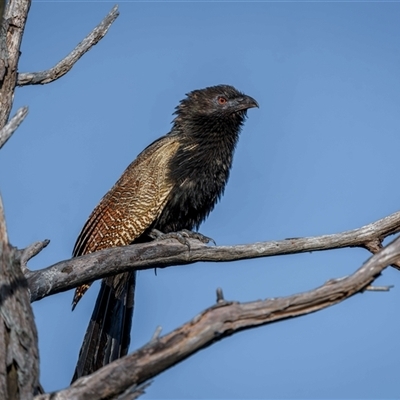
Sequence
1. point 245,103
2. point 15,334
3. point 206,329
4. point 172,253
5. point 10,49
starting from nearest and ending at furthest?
point 206,329 → point 15,334 → point 10,49 → point 172,253 → point 245,103

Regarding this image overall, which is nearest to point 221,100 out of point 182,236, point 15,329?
point 182,236

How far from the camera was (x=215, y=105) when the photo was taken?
6590 mm

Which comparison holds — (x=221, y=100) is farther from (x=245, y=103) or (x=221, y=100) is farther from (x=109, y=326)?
(x=109, y=326)

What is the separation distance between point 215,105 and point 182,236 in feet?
5.57

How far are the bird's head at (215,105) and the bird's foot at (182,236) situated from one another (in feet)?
3.46

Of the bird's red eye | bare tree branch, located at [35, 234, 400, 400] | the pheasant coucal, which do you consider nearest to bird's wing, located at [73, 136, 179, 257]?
the pheasant coucal

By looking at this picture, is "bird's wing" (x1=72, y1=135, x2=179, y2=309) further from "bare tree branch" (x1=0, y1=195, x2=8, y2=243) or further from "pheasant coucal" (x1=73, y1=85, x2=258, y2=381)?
"bare tree branch" (x1=0, y1=195, x2=8, y2=243)

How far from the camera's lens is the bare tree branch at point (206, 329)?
2.85 m

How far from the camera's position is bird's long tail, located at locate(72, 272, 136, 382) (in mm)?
5051

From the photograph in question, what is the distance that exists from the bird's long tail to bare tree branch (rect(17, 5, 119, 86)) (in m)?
1.49

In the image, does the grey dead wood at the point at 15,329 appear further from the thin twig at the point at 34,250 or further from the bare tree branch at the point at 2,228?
the thin twig at the point at 34,250

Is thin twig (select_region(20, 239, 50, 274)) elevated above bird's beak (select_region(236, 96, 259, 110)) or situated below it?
below

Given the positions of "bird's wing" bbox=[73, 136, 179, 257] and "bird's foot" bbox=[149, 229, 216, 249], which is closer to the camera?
"bird's foot" bbox=[149, 229, 216, 249]

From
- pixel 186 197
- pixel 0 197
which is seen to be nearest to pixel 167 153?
pixel 186 197
